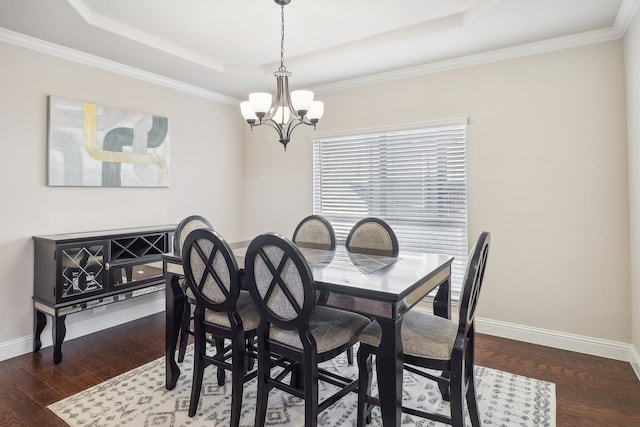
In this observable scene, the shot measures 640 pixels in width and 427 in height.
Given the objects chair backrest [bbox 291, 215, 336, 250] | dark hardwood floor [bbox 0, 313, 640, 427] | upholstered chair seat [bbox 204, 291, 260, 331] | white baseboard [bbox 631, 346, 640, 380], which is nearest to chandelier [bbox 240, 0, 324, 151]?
chair backrest [bbox 291, 215, 336, 250]

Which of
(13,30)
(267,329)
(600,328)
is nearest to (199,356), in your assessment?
(267,329)

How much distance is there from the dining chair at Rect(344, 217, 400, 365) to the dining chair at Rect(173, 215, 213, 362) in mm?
1150

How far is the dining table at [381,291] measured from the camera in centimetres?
165

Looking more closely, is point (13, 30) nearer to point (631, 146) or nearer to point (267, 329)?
point (267, 329)

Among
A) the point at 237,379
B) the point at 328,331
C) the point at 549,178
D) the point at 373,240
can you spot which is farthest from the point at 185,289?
the point at 549,178

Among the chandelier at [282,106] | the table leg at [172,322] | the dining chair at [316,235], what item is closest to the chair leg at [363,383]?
the dining chair at [316,235]

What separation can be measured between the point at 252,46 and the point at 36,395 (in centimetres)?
310

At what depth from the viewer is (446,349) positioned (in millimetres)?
1755

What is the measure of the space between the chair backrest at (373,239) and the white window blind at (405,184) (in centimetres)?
96

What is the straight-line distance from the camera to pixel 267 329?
75.4 inches

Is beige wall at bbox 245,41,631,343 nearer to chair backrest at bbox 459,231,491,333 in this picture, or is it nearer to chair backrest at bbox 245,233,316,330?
chair backrest at bbox 459,231,491,333

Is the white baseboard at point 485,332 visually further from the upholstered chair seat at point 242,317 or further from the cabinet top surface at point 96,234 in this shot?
the upholstered chair seat at point 242,317

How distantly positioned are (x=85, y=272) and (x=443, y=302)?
2808mm

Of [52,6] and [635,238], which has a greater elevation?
[52,6]
